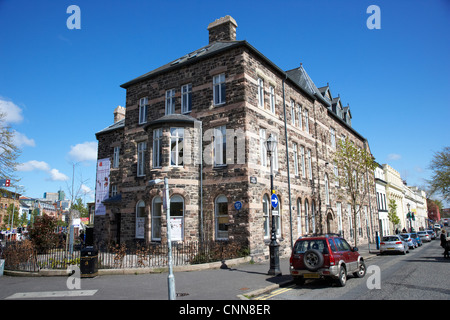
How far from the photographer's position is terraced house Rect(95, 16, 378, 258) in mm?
17797

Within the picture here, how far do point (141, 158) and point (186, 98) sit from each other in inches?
223

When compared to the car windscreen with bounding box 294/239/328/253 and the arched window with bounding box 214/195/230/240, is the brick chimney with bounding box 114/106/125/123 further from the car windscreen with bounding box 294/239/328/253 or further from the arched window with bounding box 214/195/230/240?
the car windscreen with bounding box 294/239/328/253

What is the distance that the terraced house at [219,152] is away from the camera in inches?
701

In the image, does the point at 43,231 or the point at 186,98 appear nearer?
the point at 43,231

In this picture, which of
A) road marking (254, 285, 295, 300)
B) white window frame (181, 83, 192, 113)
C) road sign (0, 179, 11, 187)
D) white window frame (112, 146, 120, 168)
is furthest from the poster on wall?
road marking (254, 285, 295, 300)

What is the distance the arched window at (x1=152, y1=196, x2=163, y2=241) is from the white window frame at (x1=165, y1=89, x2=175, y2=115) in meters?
6.61

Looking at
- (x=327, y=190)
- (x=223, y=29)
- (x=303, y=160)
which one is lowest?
(x=327, y=190)

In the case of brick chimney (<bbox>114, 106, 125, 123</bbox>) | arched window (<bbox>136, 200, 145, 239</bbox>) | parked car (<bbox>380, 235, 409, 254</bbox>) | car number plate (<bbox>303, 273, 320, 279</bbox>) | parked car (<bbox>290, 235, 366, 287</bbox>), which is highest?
brick chimney (<bbox>114, 106, 125, 123</bbox>)

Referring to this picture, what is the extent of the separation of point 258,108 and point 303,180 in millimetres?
7844

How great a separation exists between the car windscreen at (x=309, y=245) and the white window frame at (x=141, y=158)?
1356 centimetres

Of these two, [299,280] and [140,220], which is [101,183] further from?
[299,280]

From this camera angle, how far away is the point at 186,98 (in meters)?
21.0

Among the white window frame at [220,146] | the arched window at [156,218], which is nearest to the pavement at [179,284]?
the arched window at [156,218]

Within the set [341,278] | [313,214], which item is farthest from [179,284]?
[313,214]
